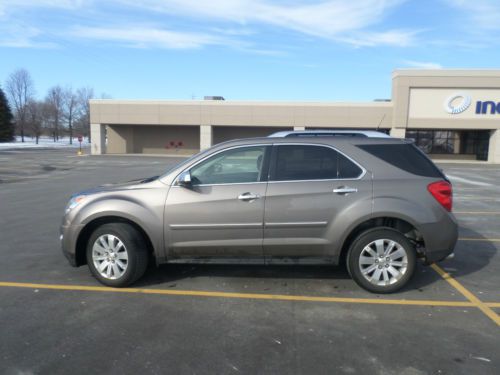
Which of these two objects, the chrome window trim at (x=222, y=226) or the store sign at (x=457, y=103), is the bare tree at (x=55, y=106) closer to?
the store sign at (x=457, y=103)

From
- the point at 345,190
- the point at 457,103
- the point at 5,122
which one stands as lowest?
the point at 345,190

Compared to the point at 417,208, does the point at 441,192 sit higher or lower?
higher

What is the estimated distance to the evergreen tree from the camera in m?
61.6

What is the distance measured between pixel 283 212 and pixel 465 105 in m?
37.2

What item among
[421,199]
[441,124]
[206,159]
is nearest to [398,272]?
[421,199]

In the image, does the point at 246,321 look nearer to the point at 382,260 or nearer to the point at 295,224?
the point at 295,224

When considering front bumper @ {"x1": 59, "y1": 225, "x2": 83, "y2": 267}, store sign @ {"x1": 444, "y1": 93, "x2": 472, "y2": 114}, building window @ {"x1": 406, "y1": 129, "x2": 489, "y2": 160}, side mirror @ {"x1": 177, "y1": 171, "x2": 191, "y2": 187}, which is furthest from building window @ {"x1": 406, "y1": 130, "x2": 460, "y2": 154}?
front bumper @ {"x1": 59, "y1": 225, "x2": 83, "y2": 267}

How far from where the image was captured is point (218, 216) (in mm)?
4582

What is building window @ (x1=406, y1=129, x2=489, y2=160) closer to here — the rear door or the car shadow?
the car shadow

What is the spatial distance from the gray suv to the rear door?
0.04ft

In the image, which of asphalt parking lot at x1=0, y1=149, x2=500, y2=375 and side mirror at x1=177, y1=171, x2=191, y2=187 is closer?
asphalt parking lot at x1=0, y1=149, x2=500, y2=375

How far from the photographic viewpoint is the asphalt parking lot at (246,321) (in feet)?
10.7

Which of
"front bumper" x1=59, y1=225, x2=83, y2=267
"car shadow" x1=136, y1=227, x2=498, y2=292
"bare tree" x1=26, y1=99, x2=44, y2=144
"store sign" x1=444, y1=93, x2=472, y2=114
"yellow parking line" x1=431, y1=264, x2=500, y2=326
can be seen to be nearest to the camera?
"yellow parking line" x1=431, y1=264, x2=500, y2=326

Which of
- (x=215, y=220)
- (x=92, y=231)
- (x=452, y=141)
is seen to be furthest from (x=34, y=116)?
(x=215, y=220)
